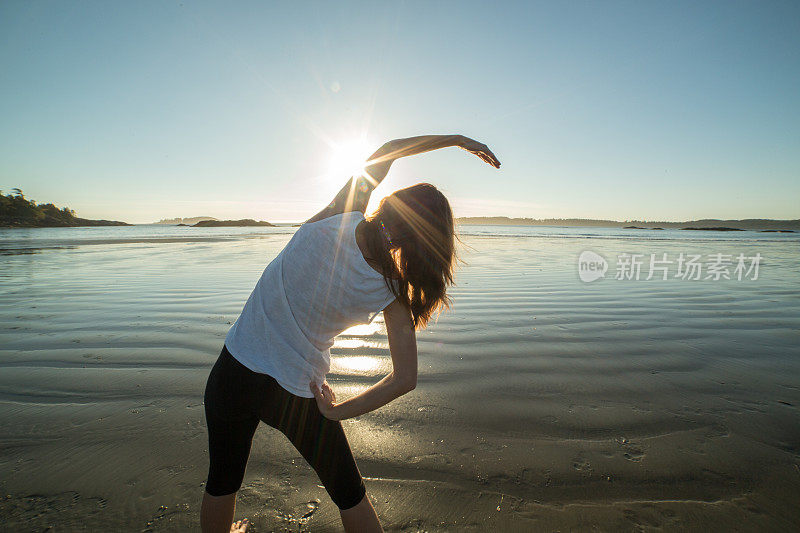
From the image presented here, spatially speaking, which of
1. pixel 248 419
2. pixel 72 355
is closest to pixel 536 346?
pixel 248 419

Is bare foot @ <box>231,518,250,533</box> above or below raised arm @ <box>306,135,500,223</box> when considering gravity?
below

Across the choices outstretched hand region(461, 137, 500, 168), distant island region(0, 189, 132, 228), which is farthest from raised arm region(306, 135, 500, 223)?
distant island region(0, 189, 132, 228)

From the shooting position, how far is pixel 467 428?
3.24m

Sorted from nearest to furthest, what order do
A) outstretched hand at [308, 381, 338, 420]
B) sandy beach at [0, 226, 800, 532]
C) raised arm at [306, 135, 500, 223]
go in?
1. outstretched hand at [308, 381, 338, 420]
2. raised arm at [306, 135, 500, 223]
3. sandy beach at [0, 226, 800, 532]

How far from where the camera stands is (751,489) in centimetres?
251

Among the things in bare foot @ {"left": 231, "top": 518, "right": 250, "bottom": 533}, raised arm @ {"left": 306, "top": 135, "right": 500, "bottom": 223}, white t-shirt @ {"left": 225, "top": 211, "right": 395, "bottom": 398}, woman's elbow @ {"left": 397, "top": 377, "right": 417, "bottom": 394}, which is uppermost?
raised arm @ {"left": 306, "top": 135, "right": 500, "bottom": 223}

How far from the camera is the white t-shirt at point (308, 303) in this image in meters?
1.41

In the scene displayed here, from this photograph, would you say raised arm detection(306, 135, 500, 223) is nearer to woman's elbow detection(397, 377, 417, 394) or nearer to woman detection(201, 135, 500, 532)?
woman detection(201, 135, 500, 532)

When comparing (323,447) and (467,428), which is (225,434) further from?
(467,428)

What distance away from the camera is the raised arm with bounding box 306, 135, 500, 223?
5.65 ft

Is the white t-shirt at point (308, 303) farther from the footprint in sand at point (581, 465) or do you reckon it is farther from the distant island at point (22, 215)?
the distant island at point (22, 215)

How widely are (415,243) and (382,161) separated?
0.76 metres

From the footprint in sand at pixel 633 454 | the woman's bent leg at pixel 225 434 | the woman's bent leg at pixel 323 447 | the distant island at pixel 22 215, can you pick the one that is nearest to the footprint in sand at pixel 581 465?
the footprint in sand at pixel 633 454

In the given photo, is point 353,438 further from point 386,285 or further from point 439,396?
point 386,285
